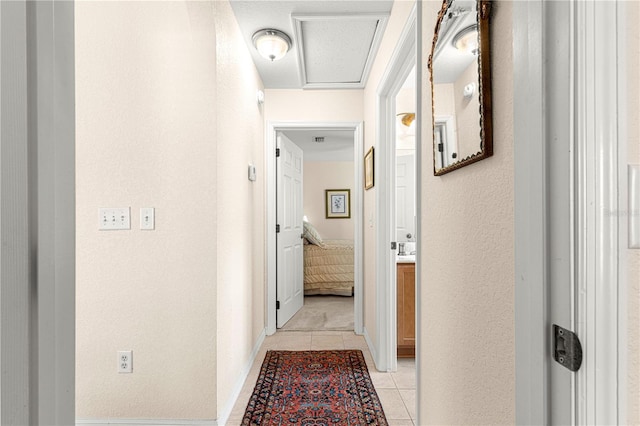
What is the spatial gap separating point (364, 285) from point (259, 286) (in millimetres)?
1001

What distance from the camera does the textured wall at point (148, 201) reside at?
1784 mm

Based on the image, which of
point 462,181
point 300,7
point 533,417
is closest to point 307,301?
point 300,7

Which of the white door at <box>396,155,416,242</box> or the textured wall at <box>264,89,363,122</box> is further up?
the textured wall at <box>264,89,363,122</box>

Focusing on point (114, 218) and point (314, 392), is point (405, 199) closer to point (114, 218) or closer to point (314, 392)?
point (314, 392)

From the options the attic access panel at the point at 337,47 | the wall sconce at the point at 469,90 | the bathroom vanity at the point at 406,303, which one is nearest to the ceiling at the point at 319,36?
the attic access panel at the point at 337,47

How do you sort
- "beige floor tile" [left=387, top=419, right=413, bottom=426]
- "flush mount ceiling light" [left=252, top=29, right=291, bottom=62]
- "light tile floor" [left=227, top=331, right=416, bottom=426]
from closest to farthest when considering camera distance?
"beige floor tile" [left=387, top=419, right=413, bottom=426] < "light tile floor" [left=227, top=331, right=416, bottom=426] < "flush mount ceiling light" [left=252, top=29, right=291, bottom=62]

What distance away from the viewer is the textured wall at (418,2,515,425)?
0.81 m

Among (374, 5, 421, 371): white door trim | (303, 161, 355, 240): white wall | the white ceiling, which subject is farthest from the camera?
(303, 161, 355, 240): white wall

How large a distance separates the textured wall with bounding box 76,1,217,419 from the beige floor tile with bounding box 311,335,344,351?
132 cm

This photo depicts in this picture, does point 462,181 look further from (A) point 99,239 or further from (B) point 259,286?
(B) point 259,286

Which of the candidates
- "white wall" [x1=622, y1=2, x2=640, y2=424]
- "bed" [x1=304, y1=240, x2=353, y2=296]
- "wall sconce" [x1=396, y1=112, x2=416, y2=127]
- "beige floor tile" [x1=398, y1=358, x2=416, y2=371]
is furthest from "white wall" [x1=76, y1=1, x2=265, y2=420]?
"bed" [x1=304, y1=240, x2=353, y2=296]

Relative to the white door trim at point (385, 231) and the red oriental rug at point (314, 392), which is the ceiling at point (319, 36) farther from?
the red oriental rug at point (314, 392)

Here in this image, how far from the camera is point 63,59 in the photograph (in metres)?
0.61

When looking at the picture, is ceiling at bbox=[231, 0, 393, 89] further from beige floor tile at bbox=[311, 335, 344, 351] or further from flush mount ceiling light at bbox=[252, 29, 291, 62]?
beige floor tile at bbox=[311, 335, 344, 351]
